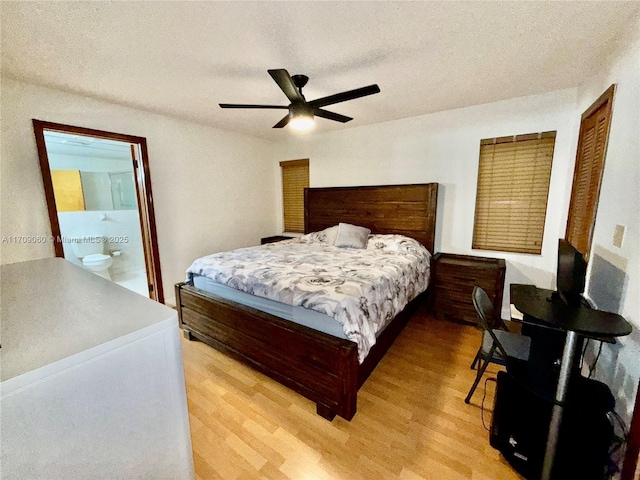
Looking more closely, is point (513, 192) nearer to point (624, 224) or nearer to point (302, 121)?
point (624, 224)

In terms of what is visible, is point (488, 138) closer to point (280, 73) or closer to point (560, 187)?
point (560, 187)

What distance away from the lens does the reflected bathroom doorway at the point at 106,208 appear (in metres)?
3.18

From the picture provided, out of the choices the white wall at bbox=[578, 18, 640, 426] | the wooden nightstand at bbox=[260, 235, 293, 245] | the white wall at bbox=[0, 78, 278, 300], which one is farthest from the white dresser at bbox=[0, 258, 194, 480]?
the wooden nightstand at bbox=[260, 235, 293, 245]

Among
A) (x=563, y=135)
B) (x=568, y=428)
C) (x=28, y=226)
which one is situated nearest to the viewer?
(x=568, y=428)

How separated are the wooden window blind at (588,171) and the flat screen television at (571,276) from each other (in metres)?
0.73

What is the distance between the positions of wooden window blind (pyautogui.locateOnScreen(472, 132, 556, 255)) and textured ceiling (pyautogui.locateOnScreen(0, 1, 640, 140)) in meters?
0.52

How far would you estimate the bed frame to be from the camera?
166 centimetres

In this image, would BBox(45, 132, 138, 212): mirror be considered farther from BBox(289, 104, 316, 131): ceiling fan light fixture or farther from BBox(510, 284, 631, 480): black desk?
BBox(510, 284, 631, 480): black desk

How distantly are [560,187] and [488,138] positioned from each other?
0.86m

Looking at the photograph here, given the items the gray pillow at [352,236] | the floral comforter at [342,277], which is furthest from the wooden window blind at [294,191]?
the floral comforter at [342,277]

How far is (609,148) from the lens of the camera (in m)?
1.72

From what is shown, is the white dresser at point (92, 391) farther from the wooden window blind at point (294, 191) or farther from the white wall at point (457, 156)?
the wooden window blind at point (294, 191)

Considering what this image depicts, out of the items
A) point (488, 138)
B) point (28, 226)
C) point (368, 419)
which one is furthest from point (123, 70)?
point (488, 138)

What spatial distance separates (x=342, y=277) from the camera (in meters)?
2.10
